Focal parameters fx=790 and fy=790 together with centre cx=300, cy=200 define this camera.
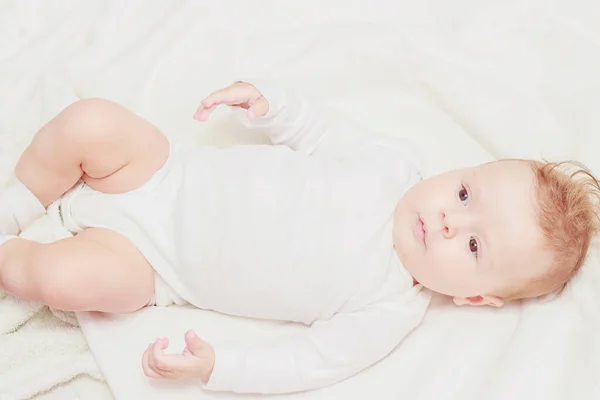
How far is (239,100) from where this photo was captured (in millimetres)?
1381

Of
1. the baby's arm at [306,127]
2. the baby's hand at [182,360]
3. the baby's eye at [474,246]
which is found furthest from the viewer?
the baby's arm at [306,127]

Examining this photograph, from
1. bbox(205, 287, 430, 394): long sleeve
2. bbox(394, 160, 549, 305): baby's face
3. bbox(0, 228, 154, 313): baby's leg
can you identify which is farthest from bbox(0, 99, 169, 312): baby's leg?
bbox(394, 160, 549, 305): baby's face

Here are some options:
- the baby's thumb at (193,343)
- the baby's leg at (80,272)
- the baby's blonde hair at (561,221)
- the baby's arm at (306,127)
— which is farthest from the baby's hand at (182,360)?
the baby's blonde hair at (561,221)

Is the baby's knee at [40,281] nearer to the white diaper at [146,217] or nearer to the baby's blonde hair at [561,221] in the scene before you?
the white diaper at [146,217]

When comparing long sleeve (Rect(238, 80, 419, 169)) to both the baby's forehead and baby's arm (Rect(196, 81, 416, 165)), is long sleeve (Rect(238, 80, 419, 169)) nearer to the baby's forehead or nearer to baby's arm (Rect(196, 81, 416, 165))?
baby's arm (Rect(196, 81, 416, 165))

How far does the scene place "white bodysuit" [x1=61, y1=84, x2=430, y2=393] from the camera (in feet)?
4.27

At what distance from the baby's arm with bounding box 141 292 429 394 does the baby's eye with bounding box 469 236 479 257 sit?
141 millimetres

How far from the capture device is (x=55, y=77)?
1.50 metres

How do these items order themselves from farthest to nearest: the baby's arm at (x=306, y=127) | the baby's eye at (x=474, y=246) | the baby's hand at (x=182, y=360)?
the baby's arm at (x=306, y=127) → the baby's eye at (x=474, y=246) → the baby's hand at (x=182, y=360)

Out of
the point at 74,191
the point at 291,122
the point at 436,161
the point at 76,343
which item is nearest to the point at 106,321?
the point at 76,343

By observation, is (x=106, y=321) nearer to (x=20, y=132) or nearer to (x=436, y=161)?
(x=20, y=132)

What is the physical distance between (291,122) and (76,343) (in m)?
0.54

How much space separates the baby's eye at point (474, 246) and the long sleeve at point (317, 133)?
0.21 m

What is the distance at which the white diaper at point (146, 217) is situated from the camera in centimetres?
133
